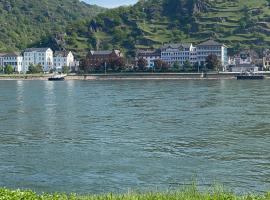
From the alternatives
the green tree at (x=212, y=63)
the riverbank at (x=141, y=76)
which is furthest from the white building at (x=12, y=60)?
the green tree at (x=212, y=63)

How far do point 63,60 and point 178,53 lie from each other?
40.6 meters

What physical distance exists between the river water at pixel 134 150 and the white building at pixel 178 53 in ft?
402

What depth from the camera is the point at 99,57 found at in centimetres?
16900

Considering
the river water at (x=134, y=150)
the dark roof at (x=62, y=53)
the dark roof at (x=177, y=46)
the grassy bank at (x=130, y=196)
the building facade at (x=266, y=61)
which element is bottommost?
the river water at (x=134, y=150)

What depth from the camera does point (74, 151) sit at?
84.4ft

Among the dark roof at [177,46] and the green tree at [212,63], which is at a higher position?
the dark roof at [177,46]

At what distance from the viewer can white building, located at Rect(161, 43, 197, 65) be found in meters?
167

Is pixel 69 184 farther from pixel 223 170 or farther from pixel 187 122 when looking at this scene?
pixel 187 122

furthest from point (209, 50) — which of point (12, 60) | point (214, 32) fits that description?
point (12, 60)

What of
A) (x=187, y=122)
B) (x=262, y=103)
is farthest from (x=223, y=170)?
(x=262, y=103)

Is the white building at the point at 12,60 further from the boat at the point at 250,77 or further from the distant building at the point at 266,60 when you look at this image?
the boat at the point at 250,77

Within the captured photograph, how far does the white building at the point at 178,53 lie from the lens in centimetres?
16688

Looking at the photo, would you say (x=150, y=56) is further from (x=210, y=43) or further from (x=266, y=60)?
(x=266, y=60)

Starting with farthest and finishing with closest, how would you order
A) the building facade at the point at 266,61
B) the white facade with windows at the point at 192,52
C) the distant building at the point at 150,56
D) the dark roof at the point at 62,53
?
the dark roof at the point at 62,53 < the distant building at the point at 150,56 < the white facade with windows at the point at 192,52 < the building facade at the point at 266,61
